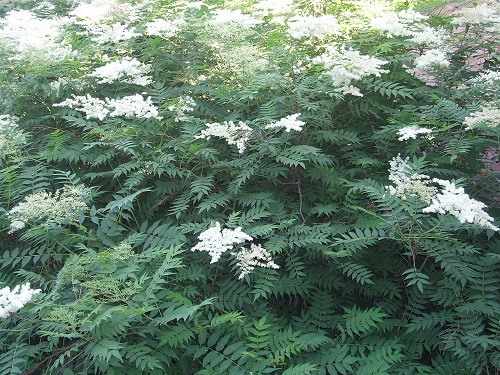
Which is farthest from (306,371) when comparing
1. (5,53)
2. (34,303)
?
(5,53)

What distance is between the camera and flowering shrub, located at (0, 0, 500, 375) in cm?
258

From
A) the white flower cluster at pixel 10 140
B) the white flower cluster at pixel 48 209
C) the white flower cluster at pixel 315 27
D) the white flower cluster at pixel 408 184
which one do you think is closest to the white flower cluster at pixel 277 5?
the white flower cluster at pixel 315 27

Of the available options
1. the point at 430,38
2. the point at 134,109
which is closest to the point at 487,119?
the point at 430,38

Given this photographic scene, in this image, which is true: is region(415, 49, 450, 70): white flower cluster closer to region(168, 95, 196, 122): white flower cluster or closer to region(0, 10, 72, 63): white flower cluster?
region(168, 95, 196, 122): white flower cluster

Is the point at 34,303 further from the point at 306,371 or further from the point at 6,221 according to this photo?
the point at 306,371

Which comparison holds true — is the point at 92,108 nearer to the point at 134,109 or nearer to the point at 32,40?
the point at 134,109

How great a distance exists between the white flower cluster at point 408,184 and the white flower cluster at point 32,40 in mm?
2767

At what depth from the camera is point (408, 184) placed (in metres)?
2.84

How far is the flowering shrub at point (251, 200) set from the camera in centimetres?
258

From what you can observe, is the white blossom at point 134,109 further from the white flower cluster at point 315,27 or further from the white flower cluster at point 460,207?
the white flower cluster at point 460,207

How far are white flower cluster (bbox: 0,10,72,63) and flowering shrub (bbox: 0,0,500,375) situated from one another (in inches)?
0.9

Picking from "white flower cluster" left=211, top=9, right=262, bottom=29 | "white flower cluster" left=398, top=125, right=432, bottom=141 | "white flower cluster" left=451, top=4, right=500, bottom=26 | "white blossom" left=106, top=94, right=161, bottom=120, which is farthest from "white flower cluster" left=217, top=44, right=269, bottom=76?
"white flower cluster" left=451, top=4, right=500, bottom=26

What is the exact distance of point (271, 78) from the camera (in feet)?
10.9

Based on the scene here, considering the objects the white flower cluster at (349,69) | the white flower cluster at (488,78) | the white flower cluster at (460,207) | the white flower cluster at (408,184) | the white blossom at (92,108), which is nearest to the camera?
the white flower cluster at (460,207)
